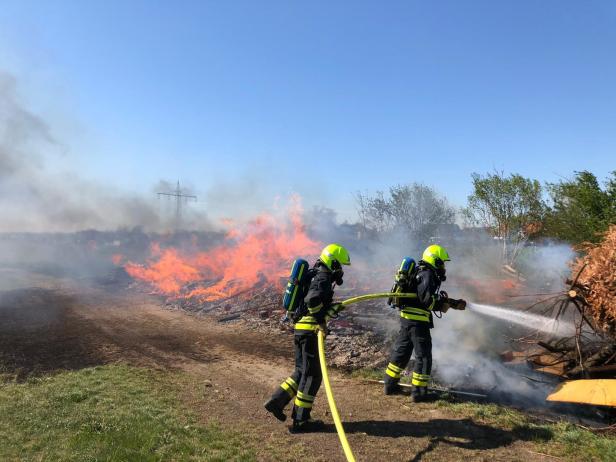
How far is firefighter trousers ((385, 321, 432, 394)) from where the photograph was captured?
229 inches

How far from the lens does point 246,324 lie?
1224 centimetres

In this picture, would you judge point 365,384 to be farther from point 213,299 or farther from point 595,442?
point 213,299

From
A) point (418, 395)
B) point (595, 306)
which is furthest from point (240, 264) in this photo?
point (595, 306)

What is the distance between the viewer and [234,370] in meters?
7.59

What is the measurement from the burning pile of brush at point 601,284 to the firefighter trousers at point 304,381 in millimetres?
3663

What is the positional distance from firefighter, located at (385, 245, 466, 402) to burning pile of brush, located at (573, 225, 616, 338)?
5.34 ft

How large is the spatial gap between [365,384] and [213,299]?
10.8m

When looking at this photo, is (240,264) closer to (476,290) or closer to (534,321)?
(476,290)

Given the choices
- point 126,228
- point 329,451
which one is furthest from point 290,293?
point 126,228

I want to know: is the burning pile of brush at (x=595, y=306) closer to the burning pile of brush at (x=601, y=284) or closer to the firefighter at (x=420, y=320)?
the burning pile of brush at (x=601, y=284)

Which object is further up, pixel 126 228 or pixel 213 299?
pixel 126 228

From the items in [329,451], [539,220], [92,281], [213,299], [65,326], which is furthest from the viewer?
[92,281]

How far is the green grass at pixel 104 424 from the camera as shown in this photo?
13.9ft

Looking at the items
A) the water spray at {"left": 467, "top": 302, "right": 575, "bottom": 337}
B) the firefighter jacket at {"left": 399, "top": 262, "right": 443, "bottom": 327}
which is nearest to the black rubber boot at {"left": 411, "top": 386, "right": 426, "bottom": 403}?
the firefighter jacket at {"left": 399, "top": 262, "right": 443, "bottom": 327}
